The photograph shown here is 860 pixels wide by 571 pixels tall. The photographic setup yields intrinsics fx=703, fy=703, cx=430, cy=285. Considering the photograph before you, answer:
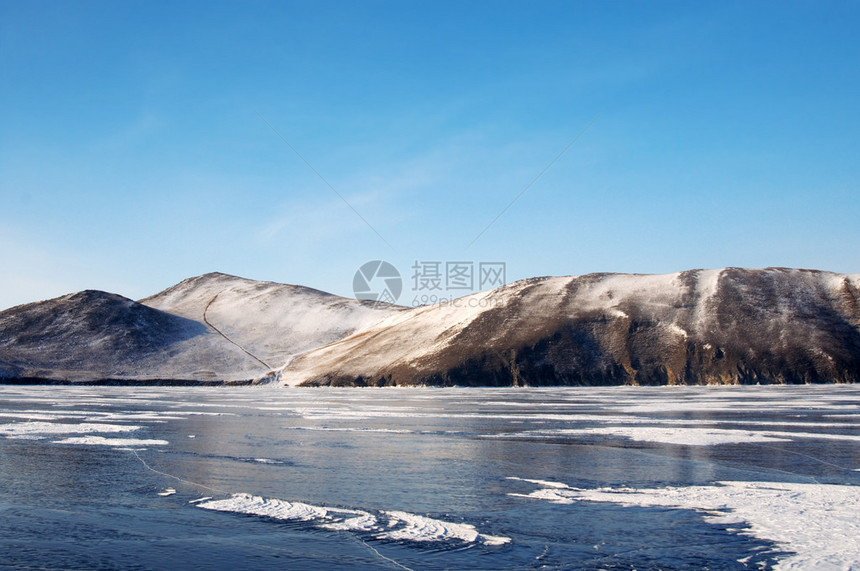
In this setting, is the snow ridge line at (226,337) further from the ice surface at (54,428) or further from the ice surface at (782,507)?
the ice surface at (782,507)

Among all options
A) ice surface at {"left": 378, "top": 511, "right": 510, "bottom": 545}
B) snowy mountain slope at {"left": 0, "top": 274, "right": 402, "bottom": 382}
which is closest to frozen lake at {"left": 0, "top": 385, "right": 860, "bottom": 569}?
ice surface at {"left": 378, "top": 511, "right": 510, "bottom": 545}

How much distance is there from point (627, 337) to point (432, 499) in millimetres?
97210

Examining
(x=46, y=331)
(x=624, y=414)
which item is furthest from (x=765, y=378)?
(x=46, y=331)

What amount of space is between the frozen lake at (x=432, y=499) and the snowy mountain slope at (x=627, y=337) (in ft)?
241

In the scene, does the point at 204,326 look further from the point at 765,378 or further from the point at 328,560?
the point at 328,560

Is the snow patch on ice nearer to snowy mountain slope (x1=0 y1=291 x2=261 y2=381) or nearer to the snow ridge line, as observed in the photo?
snowy mountain slope (x1=0 y1=291 x2=261 y2=381)

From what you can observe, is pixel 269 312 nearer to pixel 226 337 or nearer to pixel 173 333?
pixel 226 337

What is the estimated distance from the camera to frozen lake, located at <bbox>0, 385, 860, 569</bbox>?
991cm

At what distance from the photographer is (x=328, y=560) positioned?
966 centimetres

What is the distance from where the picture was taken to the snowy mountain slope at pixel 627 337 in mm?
97125

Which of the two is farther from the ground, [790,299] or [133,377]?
[790,299]

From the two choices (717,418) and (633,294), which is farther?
(633,294)

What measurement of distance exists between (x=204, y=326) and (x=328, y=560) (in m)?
148

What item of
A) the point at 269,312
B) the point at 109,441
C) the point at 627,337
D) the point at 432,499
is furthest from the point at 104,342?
the point at 432,499
